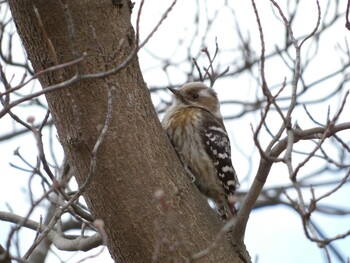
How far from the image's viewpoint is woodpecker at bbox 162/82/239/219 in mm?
6035

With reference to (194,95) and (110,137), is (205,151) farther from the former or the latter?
(110,137)

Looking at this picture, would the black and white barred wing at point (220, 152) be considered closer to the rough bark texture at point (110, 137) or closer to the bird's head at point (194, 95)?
the bird's head at point (194, 95)

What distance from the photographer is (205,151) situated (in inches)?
242

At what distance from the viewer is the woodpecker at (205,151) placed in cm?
604

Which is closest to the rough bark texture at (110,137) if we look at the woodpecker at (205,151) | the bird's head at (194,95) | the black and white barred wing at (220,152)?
the woodpecker at (205,151)

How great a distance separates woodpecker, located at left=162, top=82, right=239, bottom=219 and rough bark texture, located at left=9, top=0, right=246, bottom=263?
162 cm

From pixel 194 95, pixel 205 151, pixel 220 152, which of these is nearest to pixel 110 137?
pixel 205 151

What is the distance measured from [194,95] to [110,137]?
9.55ft

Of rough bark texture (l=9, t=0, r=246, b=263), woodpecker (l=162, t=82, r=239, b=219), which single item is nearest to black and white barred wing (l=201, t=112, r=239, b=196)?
woodpecker (l=162, t=82, r=239, b=219)

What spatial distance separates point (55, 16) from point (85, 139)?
0.72m

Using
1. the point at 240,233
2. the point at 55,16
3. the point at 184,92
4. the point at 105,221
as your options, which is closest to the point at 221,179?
the point at 184,92

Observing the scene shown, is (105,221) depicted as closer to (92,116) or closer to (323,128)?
(92,116)

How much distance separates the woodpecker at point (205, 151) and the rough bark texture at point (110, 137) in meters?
1.62

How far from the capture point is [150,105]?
173 inches
